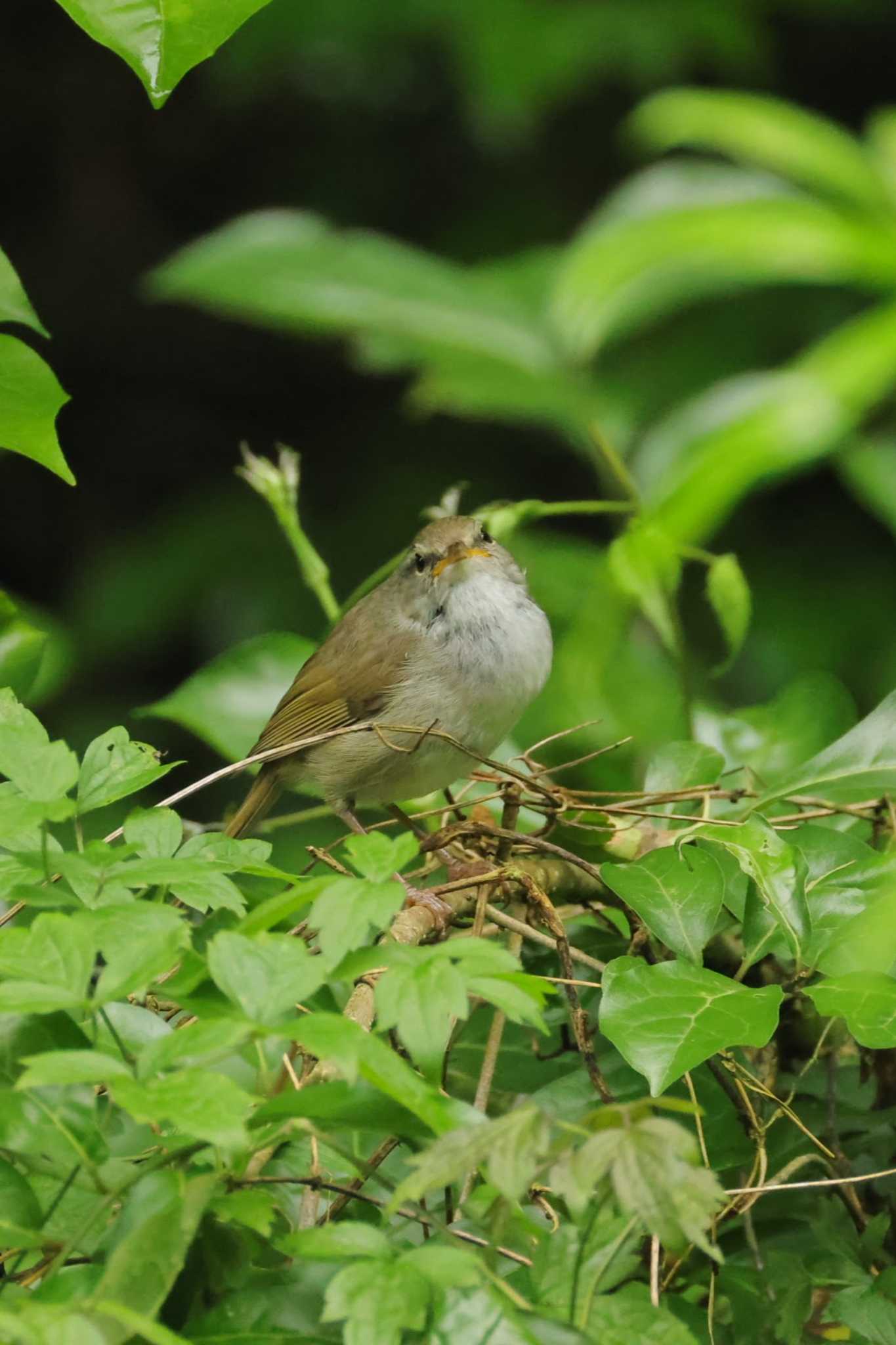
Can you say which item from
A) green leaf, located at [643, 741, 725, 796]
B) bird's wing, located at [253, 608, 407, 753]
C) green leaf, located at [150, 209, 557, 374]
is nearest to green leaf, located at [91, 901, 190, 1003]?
green leaf, located at [643, 741, 725, 796]

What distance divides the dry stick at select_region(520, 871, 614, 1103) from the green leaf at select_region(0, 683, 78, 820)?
0.52m

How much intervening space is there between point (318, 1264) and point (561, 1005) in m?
0.72

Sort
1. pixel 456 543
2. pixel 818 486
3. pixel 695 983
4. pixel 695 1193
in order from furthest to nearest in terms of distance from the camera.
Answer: pixel 818 486, pixel 456 543, pixel 695 983, pixel 695 1193

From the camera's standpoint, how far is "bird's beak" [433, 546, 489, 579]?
2.86 m

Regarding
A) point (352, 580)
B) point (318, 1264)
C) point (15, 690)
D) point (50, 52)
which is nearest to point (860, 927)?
point (318, 1264)

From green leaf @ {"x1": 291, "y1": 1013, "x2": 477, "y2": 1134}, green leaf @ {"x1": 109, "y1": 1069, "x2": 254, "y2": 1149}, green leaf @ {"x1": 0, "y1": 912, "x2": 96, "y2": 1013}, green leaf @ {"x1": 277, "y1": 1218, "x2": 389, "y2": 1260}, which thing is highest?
green leaf @ {"x1": 0, "y1": 912, "x2": 96, "y2": 1013}

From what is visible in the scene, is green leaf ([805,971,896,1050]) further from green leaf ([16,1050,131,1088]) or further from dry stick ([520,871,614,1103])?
green leaf ([16,1050,131,1088])

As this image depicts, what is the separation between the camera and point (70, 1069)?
3.10 ft

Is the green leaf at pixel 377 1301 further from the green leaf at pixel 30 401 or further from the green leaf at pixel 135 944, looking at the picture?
the green leaf at pixel 30 401

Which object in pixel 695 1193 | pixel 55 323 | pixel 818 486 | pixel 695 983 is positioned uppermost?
pixel 695 1193

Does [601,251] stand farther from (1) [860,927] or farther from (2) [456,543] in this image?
(1) [860,927]

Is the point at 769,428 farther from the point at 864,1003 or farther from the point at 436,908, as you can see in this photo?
the point at 864,1003

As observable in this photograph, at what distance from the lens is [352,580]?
221 inches

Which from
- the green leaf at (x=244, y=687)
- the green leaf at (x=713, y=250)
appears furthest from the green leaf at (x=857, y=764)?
the green leaf at (x=713, y=250)
